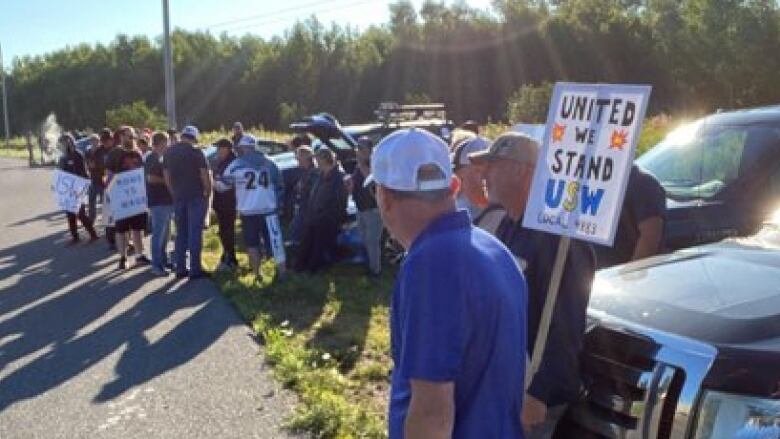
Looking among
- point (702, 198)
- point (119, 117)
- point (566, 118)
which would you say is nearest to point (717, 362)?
point (566, 118)

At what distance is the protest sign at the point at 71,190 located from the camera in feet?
47.3

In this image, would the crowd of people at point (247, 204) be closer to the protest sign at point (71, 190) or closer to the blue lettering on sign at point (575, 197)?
the protest sign at point (71, 190)

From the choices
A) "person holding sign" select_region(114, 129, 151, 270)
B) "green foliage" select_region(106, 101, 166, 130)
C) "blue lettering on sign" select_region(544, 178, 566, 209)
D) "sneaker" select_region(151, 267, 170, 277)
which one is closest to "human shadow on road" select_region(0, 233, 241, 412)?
"sneaker" select_region(151, 267, 170, 277)

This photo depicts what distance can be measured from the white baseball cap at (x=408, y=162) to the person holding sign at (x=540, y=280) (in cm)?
104

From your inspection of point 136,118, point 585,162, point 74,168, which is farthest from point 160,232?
point 136,118

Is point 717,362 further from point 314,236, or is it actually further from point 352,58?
point 352,58

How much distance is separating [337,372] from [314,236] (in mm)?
4294

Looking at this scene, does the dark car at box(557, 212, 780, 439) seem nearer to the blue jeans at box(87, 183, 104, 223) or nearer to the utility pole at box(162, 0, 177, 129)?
the blue jeans at box(87, 183, 104, 223)

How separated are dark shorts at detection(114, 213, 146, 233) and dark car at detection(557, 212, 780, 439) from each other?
948 centimetres

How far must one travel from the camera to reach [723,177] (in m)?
6.79

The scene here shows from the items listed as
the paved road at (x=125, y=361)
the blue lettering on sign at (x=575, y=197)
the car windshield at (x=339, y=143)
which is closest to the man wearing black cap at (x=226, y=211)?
the paved road at (x=125, y=361)

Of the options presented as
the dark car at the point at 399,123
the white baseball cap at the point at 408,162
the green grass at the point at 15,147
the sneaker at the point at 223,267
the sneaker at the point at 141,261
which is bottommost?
the green grass at the point at 15,147

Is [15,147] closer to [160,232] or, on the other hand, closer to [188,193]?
[160,232]

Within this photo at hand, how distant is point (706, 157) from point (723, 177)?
0.38m
